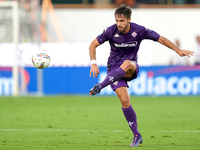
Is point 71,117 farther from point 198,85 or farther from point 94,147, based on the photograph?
point 198,85

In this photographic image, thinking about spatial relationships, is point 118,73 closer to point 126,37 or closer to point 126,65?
point 126,65

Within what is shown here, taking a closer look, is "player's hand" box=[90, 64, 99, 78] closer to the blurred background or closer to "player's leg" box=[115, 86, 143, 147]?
"player's leg" box=[115, 86, 143, 147]

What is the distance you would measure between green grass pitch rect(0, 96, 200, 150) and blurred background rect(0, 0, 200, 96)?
2.97ft

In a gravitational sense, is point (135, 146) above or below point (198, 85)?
above

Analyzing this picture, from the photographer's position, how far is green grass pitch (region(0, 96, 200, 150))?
255 inches

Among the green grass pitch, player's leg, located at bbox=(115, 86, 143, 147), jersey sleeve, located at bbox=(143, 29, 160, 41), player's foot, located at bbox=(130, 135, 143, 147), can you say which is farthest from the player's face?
the green grass pitch

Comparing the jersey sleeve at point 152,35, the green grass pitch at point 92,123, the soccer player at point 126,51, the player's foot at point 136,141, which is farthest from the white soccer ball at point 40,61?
the player's foot at point 136,141

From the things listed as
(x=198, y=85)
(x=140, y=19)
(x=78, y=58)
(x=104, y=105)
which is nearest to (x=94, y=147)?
(x=104, y=105)

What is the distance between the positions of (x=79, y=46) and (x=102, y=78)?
271 cm

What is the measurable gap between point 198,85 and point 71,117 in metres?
6.94

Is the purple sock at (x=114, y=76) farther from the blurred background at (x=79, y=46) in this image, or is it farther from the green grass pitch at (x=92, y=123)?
the blurred background at (x=79, y=46)

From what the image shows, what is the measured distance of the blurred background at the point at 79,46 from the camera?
51.5ft

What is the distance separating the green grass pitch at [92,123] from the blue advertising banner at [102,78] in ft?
2.49

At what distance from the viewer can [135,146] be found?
20.1ft
